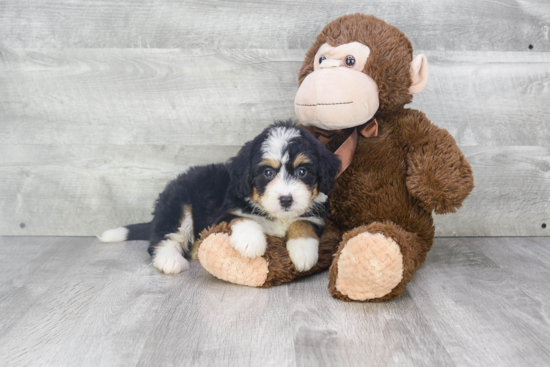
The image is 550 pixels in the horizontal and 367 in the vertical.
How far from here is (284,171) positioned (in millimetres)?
1912

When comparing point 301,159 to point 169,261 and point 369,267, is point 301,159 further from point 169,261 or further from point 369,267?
point 169,261

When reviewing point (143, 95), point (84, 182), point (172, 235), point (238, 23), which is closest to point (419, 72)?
point (238, 23)

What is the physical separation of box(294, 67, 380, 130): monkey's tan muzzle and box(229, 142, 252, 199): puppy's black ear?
329 mm

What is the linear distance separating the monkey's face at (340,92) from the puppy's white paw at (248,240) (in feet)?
1.81

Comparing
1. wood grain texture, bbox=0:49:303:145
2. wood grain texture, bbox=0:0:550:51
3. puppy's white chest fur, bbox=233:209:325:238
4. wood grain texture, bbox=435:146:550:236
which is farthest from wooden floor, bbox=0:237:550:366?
wood grain texture, bbox=0:0:550:51

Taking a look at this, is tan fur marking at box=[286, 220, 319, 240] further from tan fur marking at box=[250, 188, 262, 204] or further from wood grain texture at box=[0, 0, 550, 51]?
wood grain texture at box=[0, 0, 550, 51]

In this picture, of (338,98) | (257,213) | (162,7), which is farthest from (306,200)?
(162,7)

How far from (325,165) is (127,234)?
134cm

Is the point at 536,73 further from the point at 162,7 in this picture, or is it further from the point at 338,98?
the point at 162,7

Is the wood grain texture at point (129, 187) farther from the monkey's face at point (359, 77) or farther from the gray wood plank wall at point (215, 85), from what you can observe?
the monkey's face at point (359, 77)

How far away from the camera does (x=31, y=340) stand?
1583 mm

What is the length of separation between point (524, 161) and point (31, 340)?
8.74 ft

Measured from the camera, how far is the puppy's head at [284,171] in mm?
1876

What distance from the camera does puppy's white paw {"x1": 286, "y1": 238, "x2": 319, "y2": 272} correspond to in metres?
1.98
